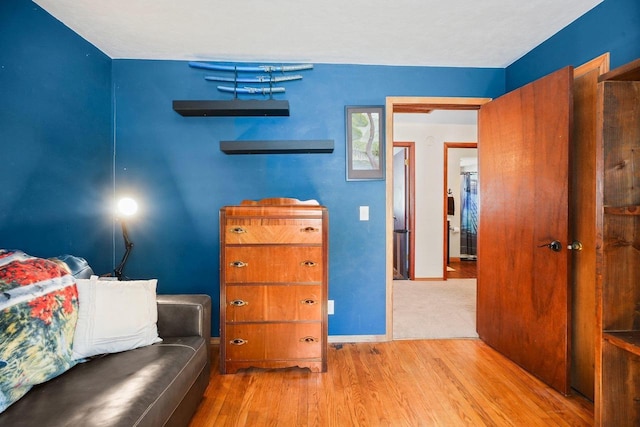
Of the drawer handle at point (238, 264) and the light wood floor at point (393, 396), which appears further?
the drawer handle at point (238, 264)

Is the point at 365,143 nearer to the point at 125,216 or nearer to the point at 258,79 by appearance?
the point at 258,79

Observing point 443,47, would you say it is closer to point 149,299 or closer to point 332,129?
point 332,129

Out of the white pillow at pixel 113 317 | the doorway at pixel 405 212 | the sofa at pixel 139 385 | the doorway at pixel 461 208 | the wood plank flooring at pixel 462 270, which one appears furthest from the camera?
the doorway at pixel 461 208

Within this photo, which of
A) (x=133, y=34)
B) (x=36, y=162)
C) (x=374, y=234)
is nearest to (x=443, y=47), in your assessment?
(x=374, y=234)

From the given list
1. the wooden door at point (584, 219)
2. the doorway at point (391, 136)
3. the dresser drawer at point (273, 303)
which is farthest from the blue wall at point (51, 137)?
the wooden door at point (584, 219)

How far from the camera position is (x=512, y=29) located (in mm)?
2107

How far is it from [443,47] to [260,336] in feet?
8.67

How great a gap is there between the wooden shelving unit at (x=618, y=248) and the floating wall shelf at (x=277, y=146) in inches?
65.5

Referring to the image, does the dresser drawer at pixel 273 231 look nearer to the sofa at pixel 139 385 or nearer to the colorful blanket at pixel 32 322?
the sofa at pixel 139 385

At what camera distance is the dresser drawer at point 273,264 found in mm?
2064

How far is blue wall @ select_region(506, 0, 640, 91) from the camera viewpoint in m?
1.67

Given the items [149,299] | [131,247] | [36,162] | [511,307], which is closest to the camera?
[149,299]

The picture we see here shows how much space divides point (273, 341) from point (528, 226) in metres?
2.02

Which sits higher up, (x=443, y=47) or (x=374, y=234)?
(x=443, y=47)
